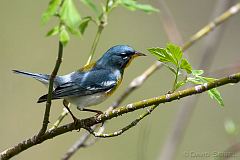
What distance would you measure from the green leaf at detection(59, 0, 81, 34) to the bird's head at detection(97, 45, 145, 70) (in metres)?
1.35

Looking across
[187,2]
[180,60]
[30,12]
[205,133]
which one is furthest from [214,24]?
[187,2]

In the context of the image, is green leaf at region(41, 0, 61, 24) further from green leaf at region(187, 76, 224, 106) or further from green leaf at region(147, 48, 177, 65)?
green leaf at region(187, 76, 224, 106)

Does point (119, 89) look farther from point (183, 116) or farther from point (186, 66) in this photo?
point (186, 66)

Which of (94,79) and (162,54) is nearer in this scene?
(162,54)

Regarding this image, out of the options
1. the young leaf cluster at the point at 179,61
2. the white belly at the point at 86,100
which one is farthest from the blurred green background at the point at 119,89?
the young leaf cluster at the point at 179,61

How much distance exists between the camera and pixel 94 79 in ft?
8.95

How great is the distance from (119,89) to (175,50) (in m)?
3.82

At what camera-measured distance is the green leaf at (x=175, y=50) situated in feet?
5.42

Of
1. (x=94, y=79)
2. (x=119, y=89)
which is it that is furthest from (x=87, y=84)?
(x=119, y=89)

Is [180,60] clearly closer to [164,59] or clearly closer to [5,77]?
[164,59]

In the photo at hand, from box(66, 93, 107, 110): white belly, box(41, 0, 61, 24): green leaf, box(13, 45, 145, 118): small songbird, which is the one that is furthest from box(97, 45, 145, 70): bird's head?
box(41, 0, 61, 24): green leaf

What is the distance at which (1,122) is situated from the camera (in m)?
5.14

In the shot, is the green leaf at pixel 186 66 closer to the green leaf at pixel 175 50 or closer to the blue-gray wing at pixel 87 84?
the green leaf at pixel 175 50

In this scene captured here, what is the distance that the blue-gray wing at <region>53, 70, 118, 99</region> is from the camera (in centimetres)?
253
